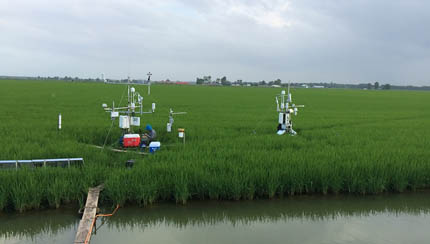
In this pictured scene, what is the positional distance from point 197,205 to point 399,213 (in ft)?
13.1

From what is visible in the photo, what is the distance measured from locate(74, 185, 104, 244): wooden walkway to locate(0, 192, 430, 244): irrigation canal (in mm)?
262

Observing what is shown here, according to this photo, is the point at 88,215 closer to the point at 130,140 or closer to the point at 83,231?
the point at 83,231

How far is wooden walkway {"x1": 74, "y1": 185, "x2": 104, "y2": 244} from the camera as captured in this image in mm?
4993

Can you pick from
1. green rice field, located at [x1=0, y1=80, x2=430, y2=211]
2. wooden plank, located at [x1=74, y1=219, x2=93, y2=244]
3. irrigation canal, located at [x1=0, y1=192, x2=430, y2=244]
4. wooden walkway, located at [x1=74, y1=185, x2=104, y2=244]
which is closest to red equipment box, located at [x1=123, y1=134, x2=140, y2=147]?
green rice field, located at [x1=0, y1=80, x2=430, y2=211]

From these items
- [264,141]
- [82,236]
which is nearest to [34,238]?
[82,236]

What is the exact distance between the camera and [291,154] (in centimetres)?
830

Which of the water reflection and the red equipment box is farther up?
the red equipment box

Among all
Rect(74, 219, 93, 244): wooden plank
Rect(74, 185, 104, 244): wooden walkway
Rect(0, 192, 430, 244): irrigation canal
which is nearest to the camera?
Rect(74, 219, 93, 244): wooden plank

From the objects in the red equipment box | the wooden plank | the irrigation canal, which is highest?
the red equipment box

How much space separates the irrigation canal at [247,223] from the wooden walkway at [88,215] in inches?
10.3

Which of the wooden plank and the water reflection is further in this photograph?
the water reflection

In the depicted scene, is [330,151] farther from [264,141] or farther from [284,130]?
[284,130]

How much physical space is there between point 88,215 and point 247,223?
2.73m

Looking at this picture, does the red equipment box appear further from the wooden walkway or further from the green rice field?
the wooden walkway
